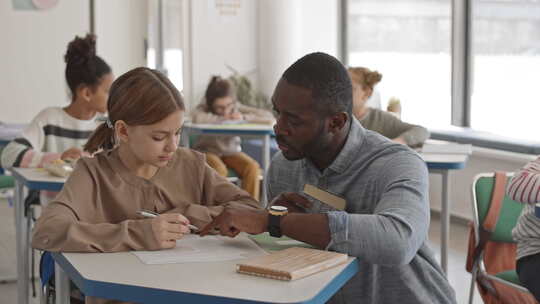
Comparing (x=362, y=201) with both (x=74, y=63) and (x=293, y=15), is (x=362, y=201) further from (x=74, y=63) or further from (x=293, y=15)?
(x=293, y=15)

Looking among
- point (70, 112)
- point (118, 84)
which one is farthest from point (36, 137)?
point (118, 84)

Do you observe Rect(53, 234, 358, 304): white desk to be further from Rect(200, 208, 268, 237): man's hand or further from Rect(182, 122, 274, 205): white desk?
Rect(182, 122, 274, 205): white desk

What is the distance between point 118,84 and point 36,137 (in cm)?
197

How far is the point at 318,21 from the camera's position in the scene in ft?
27.8

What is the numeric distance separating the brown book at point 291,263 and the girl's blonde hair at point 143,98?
1.89 ft

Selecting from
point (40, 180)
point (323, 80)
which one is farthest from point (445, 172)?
point (323, 80)

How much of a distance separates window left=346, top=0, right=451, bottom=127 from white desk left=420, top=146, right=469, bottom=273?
8.56 ft

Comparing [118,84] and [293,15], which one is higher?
[293,15]

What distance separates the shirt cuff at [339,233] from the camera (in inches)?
70.2

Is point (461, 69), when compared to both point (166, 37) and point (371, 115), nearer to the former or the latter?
point (371, 115)

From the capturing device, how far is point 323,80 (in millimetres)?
1969

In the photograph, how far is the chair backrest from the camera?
3.00m

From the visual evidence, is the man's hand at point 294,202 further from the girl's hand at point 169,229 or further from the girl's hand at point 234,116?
the girl's hand at point 234,116

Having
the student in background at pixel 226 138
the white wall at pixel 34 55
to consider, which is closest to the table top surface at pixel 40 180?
Answer: the student in background at pixel 226 138
